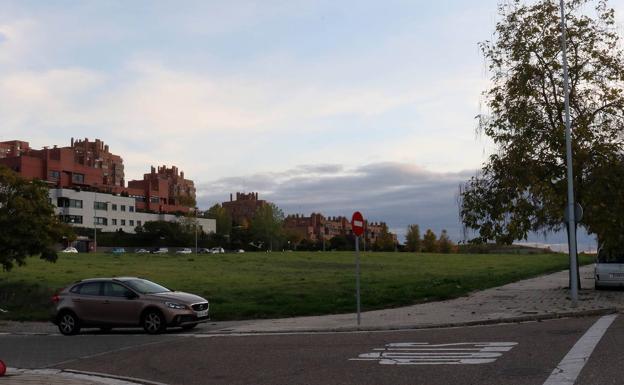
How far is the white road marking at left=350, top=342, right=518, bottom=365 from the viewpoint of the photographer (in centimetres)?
1051

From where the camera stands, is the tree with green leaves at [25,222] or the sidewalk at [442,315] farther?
the tree with green leaves at [25,222]

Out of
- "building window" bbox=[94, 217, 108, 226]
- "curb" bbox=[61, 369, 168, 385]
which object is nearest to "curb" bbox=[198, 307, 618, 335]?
→ "curb" bbox=[61, 369, 168, 385]

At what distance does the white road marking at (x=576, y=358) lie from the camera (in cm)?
847

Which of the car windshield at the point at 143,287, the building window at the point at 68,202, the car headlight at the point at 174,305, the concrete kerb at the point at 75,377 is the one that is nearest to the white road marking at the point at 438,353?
the concrete kerb at the point at 75,377

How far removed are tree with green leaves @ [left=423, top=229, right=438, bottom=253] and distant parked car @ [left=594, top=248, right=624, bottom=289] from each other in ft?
396

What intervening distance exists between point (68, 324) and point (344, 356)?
9.21 metres

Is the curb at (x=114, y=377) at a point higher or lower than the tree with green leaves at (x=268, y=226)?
lower

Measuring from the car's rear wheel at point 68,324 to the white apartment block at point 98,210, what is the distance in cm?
9630

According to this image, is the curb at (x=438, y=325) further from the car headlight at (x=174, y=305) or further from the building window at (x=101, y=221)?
the building window at (x=101, y=221)

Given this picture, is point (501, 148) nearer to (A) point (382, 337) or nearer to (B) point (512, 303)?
(B) point (512, 303)

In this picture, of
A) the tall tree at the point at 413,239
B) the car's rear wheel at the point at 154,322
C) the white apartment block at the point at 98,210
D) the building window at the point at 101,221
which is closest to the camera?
the car's rear wheel at the point at 154,322

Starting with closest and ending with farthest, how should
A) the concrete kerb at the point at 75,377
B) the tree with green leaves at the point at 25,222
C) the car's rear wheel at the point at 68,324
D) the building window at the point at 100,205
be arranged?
the concrete kerb at the point at 75,377 < the car's rear wheel at the point at 68,324 < the tree with green leaves at the point at 25,222 < the building window at the point at 100,205

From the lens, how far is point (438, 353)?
37.3ft

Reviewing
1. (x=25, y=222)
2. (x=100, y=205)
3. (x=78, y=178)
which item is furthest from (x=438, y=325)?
(x=78, y=178)
